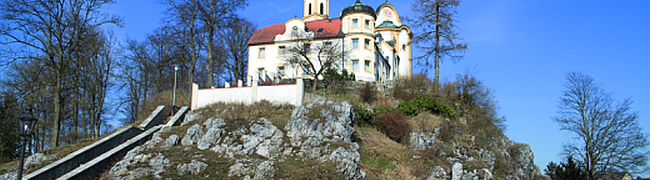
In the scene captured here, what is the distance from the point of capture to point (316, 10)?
1738 inches

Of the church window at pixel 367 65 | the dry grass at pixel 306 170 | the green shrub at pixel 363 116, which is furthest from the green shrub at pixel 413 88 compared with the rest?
the dry grass at pixel 306 170

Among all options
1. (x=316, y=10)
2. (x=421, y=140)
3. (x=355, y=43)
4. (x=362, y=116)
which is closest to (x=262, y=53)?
(x=355, y=43)

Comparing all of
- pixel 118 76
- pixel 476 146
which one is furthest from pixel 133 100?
pixel 476 146

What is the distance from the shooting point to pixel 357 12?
34.4 meters

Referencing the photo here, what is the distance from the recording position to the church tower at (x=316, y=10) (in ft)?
144

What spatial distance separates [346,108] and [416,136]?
413 cm

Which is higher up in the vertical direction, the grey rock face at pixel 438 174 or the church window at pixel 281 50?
the church window at pixel 281 50

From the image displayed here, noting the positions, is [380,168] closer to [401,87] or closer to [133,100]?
[401,87]

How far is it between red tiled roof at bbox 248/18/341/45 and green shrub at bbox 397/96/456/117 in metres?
9.83

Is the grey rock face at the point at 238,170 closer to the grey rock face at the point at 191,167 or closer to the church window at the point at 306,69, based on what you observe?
the grey rock face at the point at 191,167

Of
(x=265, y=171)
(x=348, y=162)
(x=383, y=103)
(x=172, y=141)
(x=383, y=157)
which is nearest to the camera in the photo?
(x=265, y=171)

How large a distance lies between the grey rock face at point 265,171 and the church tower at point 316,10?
27.6 metres

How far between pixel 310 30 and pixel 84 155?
793 inches

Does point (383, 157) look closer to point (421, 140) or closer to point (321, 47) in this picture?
point (421, 140)
